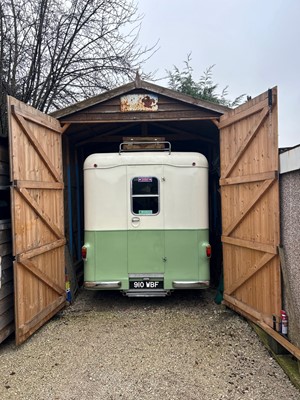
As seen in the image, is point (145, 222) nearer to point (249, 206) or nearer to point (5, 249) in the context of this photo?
point (249, 206)

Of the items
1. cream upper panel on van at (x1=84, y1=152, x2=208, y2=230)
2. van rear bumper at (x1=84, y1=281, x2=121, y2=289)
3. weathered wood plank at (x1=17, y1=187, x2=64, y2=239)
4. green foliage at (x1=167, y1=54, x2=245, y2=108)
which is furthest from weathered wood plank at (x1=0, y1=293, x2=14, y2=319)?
green foliage at (x1=167, y1=54, x2=245, y2=108)

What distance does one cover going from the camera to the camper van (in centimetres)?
588

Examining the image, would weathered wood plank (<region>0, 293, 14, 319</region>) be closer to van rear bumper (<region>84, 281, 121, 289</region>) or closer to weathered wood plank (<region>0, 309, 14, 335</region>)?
weathered wood plank (<region>0, 309, 14, 335</region>)

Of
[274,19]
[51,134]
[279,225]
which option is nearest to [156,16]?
[274,19]

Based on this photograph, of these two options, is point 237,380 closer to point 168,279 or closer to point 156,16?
point 168,279

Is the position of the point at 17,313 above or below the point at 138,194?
below

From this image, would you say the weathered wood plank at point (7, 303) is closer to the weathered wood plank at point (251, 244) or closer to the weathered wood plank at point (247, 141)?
the weathered wood plank at point (251, 244)

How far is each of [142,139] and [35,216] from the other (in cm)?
261

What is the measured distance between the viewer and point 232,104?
12.6m

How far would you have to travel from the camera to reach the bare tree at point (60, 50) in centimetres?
805

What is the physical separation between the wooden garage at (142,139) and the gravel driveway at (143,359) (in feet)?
1.09

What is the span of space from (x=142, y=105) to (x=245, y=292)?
11.7ft

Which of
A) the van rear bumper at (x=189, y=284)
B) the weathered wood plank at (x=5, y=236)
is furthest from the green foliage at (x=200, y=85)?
the weathered wood plank at (x=5, y=236)

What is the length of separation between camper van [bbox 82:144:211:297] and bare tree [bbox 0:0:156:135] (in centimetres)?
396
